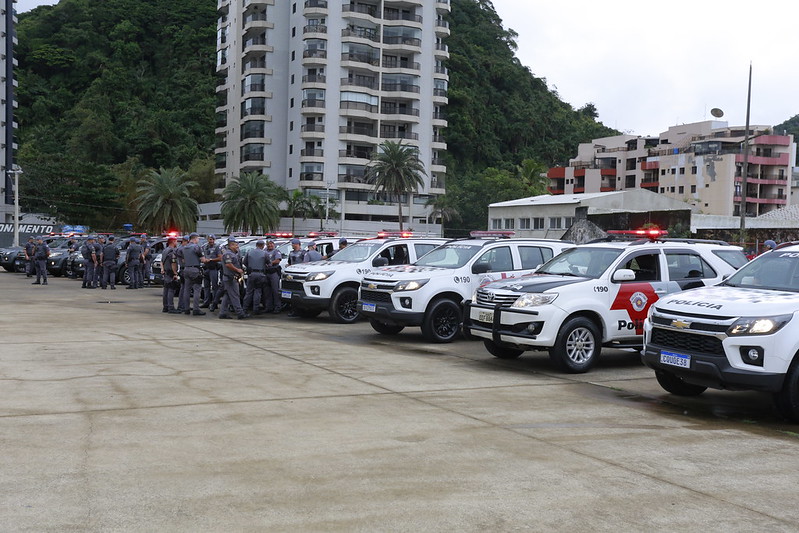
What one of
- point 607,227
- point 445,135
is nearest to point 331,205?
point 445,135

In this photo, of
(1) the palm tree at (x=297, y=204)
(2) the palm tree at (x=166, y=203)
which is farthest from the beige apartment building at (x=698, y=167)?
(2) the palm tree at (x=166, y=203)

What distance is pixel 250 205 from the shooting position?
71.6 m

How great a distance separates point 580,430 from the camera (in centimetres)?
767

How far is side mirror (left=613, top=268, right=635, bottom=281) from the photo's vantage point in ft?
37.4

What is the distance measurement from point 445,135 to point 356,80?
1843cm

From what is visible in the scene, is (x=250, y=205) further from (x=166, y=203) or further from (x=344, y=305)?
(x=344, y=305)

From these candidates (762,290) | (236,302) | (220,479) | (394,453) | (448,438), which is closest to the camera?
(220,479)

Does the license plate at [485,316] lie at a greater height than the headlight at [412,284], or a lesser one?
lesser

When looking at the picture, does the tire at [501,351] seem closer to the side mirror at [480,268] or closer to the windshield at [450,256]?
the side mirror at [480,268]

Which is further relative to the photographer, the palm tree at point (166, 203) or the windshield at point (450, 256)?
the palm tree at point (166, 203)

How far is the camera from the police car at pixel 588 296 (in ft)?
36.4

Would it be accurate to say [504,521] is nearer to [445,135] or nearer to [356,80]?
[356,80]

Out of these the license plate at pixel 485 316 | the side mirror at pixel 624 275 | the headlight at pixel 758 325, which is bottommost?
the license plate at pixel 485 316

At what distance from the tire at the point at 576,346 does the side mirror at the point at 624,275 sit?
29.9 inches
